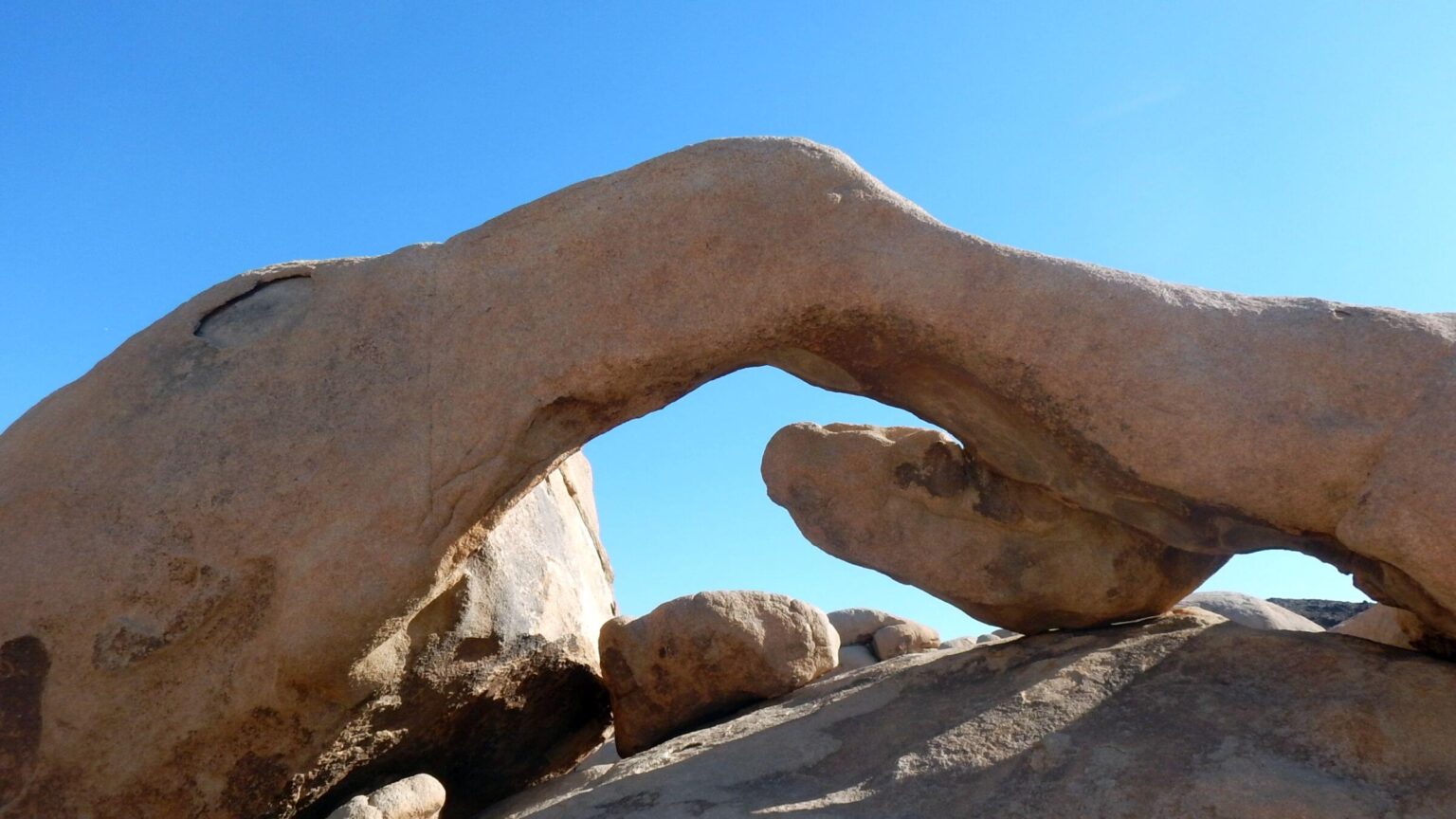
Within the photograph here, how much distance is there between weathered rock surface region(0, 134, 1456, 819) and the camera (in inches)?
140

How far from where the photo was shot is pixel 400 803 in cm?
351

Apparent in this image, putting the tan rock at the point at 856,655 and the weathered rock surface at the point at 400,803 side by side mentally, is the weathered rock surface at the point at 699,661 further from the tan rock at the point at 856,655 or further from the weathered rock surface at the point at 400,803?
the tan rock at the point at 856,655

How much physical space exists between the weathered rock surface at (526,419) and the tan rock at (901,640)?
10.1 feet

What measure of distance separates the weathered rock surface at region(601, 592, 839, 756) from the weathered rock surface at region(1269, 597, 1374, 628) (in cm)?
286

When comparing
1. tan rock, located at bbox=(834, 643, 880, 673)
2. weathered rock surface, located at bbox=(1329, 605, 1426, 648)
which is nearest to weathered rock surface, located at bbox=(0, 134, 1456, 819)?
weathered rock surface, located at bbox=(1329, 605, 1426, 648)

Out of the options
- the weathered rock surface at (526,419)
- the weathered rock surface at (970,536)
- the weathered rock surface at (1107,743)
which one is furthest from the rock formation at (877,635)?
the weathered rock surface at (526,419)

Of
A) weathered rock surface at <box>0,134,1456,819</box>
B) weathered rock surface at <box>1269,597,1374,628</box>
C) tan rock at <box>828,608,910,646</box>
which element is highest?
weathered rock surface at <box>0,134,1456,819</box>

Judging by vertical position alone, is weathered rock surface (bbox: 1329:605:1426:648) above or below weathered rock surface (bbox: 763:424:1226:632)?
below

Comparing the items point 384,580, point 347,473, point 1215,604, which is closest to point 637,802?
point 384,580

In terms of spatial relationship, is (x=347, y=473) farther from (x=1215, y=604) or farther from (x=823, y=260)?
(x=1215, y=604)

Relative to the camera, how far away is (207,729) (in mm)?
3717

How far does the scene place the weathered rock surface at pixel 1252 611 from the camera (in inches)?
221

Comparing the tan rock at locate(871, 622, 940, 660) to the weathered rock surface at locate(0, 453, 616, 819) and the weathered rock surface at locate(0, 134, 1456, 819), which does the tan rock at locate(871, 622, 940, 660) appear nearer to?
the weathered rock surface at locate(0, 453, 616, 819)

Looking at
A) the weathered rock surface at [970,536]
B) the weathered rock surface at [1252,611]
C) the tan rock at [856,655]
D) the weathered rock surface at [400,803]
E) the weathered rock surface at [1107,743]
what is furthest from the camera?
the tan rock at [856,655]
